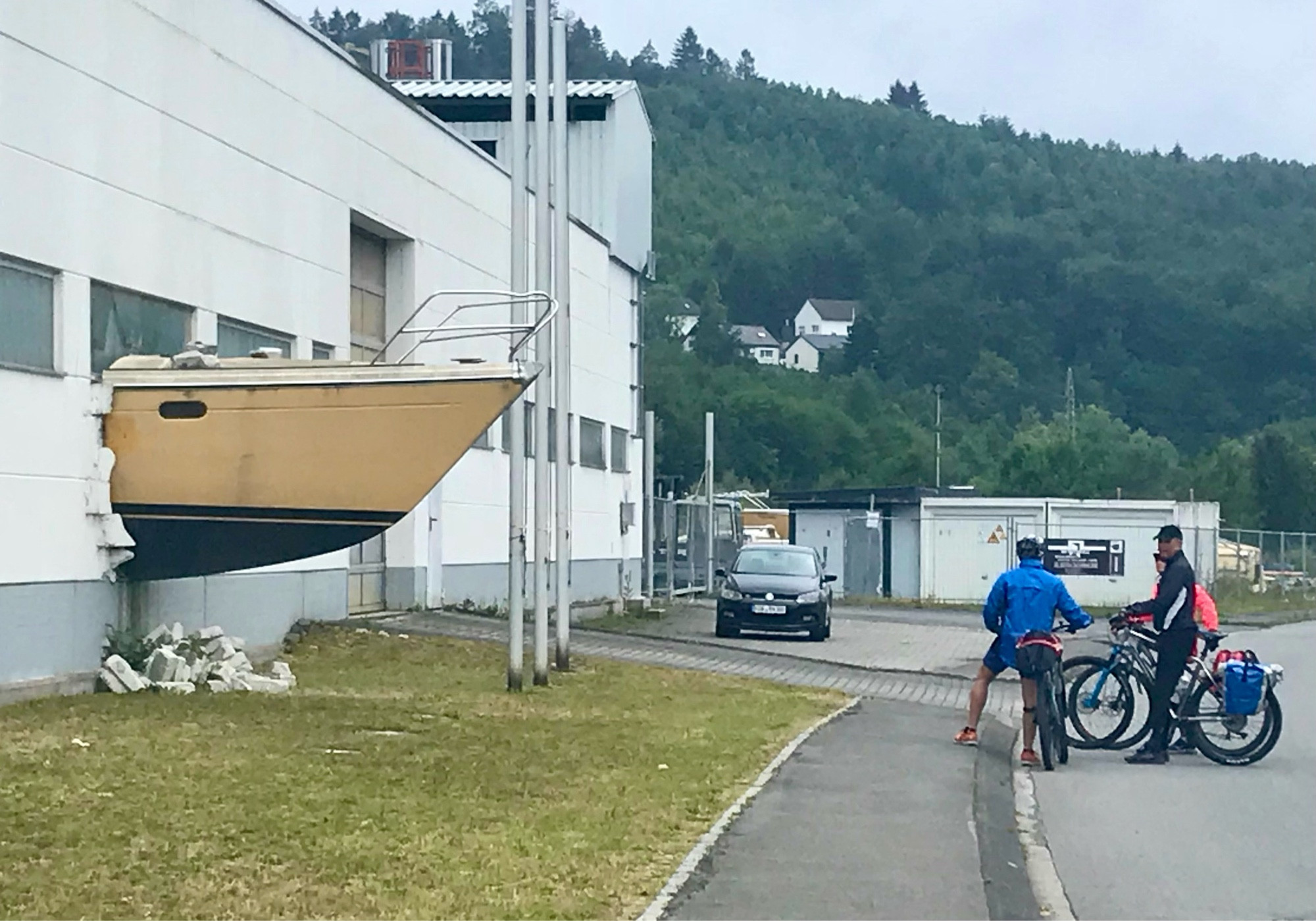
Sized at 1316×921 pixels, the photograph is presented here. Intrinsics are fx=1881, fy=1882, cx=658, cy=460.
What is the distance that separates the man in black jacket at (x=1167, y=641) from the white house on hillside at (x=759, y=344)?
10772 cm

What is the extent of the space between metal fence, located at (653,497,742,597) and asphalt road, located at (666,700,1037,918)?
2670 cm

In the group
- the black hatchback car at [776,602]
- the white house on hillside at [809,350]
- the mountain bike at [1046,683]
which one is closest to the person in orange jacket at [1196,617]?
the mountain bike at [1046,683]

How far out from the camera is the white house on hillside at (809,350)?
11982 cm

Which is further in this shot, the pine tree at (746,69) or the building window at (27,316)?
the pine tree at (746,69)

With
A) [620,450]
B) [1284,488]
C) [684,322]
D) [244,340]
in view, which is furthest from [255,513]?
[684,322]

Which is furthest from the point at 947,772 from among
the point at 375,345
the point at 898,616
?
the point at 898,616

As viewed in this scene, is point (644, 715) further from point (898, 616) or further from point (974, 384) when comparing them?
point (974, 384)

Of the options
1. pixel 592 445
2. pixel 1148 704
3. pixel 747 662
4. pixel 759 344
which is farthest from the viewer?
pixel 759 344

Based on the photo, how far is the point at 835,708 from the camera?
1738cm

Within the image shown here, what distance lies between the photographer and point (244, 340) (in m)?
18.9

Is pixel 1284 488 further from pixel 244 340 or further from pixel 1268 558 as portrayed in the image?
pixel 244 340

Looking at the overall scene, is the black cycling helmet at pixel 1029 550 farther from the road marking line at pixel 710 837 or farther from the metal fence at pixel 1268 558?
the metal fence at pixel 1268 558

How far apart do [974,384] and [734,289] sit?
26.0 meters

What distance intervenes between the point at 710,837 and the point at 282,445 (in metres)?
6.52
